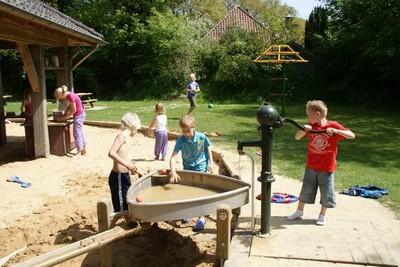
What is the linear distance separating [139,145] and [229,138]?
214 centimetres

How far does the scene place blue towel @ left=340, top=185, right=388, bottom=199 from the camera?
19.3 feet

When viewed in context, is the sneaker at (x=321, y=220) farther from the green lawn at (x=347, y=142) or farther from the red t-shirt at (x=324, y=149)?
the green lawn at (x=347, y=142)

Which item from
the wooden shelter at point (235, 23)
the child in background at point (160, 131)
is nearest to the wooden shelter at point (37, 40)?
the child in background at point (160, 131)

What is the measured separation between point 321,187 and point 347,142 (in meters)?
6.22

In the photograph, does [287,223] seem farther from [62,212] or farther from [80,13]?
[80,13]

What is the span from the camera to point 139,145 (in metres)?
10.4

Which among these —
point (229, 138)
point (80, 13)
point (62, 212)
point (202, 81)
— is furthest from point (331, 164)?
point (80, 13)

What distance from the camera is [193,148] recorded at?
507cm

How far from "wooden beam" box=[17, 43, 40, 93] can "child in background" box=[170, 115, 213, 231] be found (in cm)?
500

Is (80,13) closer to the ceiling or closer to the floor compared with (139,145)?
closer to the ceiling

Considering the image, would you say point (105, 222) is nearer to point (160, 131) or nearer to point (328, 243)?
point (328, 243)

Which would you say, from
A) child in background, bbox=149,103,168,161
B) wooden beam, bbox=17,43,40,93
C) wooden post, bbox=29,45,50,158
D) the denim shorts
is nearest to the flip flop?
wooden post, bbox=29,45,50,158

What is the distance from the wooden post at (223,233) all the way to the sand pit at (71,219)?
15.4 inches

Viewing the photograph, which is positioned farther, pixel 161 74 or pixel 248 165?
pixel 161 74
